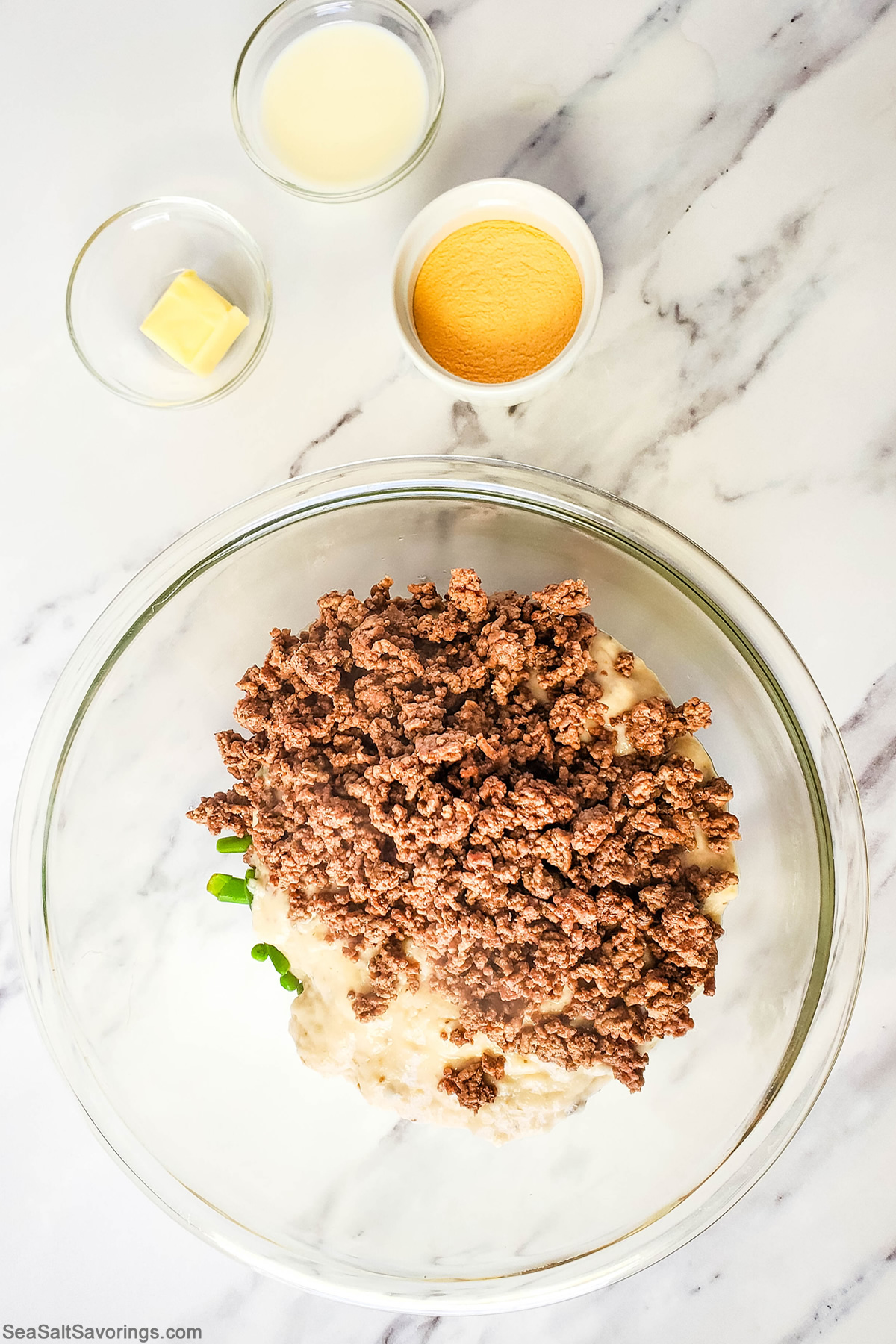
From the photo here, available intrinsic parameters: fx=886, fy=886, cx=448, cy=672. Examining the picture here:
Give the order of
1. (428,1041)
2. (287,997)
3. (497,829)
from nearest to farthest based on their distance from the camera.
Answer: (497,829), (428,1041), (287,997)

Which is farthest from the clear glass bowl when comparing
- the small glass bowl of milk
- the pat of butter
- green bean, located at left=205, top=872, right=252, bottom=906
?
the small glass bowl of milk

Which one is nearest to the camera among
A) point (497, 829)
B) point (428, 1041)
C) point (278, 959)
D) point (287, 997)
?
point (497, 829)

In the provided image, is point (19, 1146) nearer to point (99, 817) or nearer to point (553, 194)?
point (99, 817)

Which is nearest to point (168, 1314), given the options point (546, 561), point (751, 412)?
point (546, 561)

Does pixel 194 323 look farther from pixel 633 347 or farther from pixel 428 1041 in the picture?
pixel 428 1041

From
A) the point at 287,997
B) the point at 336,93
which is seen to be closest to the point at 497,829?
the point at 287,997

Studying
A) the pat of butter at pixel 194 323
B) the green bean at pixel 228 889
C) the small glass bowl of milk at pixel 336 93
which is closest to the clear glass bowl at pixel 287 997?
the green bean at pixel 228 889

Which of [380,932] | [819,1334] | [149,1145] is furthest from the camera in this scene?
[819,1334]

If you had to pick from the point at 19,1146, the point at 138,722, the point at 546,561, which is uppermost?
the point at 138,722
